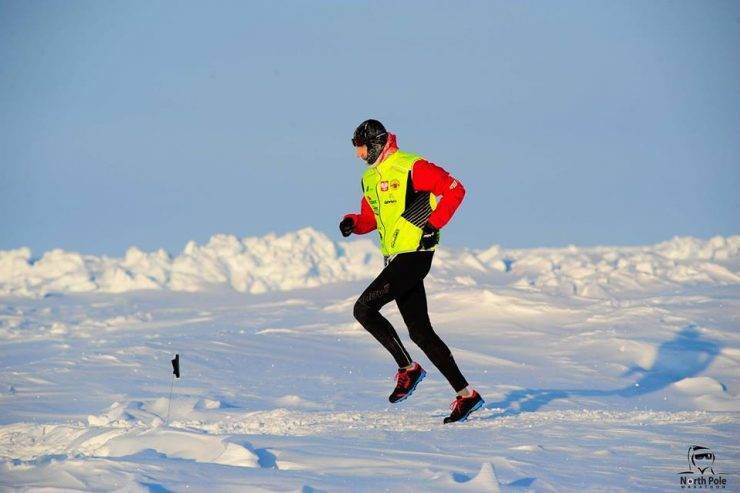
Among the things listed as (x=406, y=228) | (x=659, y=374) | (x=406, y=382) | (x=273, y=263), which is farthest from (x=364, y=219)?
(x=273, y=263)

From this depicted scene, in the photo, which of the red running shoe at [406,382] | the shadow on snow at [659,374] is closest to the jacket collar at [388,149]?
the red running shoe at [406,382]

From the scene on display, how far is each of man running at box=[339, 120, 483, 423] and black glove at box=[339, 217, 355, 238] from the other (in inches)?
13.1

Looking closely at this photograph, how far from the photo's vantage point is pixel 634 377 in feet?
56.3

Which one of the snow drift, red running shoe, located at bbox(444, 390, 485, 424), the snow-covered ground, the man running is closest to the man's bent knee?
the man running

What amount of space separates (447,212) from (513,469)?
2.18 meters

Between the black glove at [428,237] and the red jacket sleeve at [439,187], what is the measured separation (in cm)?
7

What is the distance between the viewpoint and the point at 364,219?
813 cm

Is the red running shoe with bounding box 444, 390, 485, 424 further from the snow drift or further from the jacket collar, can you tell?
the snow drift

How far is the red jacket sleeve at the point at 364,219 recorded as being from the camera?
26.6 feet

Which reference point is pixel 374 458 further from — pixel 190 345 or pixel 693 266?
pixel 693 266

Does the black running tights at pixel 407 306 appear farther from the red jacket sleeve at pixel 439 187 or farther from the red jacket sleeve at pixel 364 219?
the red jacket sleeve at pixel 364 219

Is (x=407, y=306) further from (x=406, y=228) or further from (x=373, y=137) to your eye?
(x=373, y=137)

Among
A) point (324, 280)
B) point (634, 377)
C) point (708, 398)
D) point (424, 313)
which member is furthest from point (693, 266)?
point (424, 313)

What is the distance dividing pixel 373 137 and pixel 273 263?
107 meters
